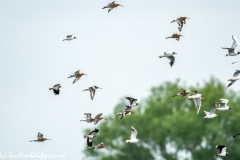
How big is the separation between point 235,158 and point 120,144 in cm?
950

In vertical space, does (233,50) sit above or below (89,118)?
above

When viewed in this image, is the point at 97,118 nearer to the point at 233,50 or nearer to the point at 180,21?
the point at 180,21

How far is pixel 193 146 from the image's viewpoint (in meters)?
93.9

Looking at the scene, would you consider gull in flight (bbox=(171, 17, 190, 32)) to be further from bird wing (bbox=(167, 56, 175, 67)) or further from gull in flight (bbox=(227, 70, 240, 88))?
gull in flight (bbox=(227, 70, 240, 88))

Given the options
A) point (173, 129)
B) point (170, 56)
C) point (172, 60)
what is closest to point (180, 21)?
point (170, 56)

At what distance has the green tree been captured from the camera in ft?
303

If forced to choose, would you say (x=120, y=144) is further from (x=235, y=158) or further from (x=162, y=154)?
(x=235, y=158)

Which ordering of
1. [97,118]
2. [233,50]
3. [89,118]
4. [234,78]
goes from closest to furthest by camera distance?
[233,50]
[234,78]
[97,118]
[89,118]

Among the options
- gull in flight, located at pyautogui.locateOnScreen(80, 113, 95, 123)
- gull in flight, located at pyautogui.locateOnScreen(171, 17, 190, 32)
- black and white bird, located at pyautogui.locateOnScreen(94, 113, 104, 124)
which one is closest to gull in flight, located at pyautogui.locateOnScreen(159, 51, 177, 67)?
gull in flight, located at pyautogui.locateOnScreen(171, 17, 190, 32)

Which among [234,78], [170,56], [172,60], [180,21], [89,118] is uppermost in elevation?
[180,21]

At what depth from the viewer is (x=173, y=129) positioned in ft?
316

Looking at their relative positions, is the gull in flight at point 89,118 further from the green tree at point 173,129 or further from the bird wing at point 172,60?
the green tree at point 173,129

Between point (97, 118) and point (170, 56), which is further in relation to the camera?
point (97, 118)

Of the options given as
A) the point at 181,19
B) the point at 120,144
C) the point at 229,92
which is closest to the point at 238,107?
the point at 229,92
